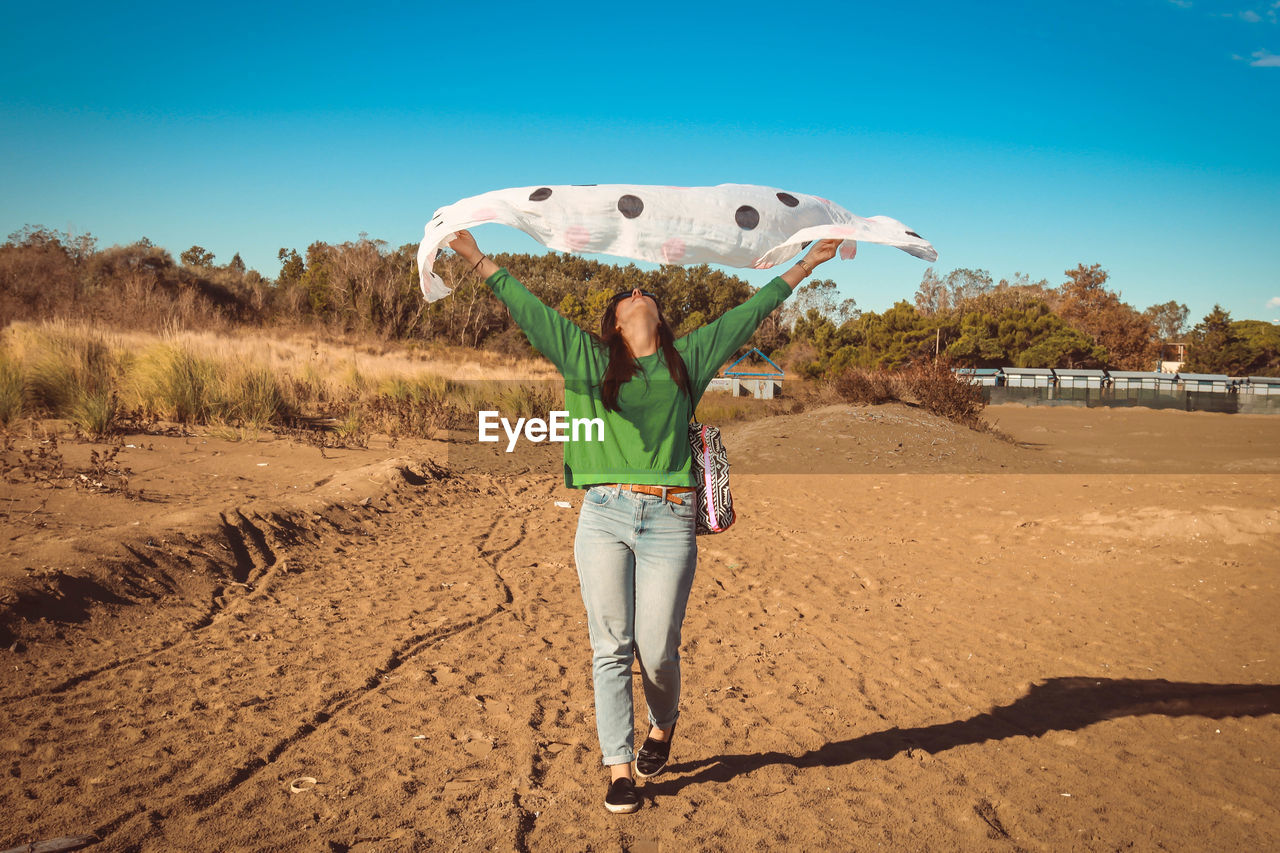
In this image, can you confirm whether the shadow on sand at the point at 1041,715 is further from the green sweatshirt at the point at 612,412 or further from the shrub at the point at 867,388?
the shrub at the point at 867,388

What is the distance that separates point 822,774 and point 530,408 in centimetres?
1525

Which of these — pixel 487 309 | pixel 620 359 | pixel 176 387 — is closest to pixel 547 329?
pixel 620 359

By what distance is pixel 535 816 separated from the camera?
10.0ft

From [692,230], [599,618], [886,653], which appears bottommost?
[886,653]

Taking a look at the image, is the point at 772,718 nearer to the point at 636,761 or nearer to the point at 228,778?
the point at 636,761

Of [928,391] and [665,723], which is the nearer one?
[665,723]

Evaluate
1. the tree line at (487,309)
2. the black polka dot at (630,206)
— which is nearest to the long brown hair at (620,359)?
the black polka dot at (630,206)

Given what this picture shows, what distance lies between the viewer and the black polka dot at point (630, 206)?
3.51 metres

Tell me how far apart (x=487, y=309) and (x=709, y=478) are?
132ft

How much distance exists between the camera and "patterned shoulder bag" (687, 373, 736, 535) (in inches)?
122

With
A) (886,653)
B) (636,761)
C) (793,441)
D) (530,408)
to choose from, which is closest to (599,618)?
(636,761)

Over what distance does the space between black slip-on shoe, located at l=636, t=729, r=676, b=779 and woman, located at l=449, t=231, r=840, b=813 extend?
17 centimetres

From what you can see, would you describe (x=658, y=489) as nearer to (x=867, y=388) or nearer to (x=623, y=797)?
(x=623, y=797)

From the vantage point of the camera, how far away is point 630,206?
11.6ft
